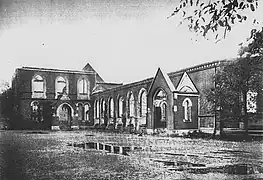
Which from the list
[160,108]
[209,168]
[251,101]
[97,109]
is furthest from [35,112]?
[251,101]

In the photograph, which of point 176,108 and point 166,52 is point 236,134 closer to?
point 176,108

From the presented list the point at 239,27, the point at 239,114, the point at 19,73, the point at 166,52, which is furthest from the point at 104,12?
the point at 239,114

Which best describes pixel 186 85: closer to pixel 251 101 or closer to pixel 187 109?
pixel 187 109

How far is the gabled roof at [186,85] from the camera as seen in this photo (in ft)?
6.93

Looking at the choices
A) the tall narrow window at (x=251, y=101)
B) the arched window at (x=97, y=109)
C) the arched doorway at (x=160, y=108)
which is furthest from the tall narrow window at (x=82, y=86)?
the tall narrow window at (x=251, y=101)

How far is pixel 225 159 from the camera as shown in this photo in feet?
6.56

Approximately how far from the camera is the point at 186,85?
2096mm

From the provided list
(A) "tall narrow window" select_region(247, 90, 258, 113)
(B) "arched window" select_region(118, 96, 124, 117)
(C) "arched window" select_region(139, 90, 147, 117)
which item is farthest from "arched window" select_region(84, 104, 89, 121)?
(A) "tall narrow window" select_region(247, 90, 258, 113)

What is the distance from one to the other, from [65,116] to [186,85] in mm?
873

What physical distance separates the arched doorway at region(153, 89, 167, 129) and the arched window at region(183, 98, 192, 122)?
142mm

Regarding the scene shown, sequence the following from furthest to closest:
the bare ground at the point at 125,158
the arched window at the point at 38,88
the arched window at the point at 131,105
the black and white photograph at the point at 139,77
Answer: the arched window at the point at 131,105
the arched window at the point at 38,88
the black and white photograph at the point at 139,77
the bare ground at the point at 125,158

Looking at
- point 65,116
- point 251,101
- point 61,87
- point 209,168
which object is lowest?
point 209,168

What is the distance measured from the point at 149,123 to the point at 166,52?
51 centimetres

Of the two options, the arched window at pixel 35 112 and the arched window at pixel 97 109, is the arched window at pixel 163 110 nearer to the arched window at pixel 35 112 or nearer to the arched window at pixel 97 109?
the arched window at pixel 97 109
